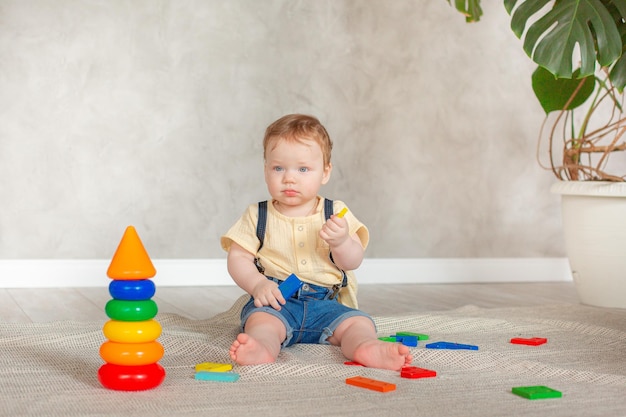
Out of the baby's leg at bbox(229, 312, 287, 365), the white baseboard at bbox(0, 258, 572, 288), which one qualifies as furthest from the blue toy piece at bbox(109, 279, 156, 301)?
the white baseboard at bbox(0, 258, 572, 288)

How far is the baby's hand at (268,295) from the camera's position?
5.14ft

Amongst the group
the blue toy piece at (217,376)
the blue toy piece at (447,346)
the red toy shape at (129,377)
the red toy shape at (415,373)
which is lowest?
the blue toy piece at (447,346)

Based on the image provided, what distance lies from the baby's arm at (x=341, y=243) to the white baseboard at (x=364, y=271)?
1.25m

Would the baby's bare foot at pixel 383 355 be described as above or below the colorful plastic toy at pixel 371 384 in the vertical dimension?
above

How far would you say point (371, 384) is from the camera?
4.17 feet

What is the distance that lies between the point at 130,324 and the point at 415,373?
496 millimetres

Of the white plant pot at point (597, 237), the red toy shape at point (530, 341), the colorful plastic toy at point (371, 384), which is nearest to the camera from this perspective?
the colorful plastic toy at point (371, 384)

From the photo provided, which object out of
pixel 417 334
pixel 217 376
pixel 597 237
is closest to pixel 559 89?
pixel 597 237

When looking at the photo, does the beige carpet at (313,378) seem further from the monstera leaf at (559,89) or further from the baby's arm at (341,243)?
the monstera leaf at (559,89)

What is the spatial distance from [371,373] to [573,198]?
1.39 metres

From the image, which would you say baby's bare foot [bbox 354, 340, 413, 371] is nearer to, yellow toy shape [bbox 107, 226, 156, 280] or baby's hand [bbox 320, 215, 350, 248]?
baby's hand [bbox 320, 215, 350, 248]

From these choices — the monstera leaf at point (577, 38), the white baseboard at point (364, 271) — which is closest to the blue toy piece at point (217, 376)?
the monstera leaf at point (577, 38)

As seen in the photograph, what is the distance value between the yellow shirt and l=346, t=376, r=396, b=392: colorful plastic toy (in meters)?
0.41

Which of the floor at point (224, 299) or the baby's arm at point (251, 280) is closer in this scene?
the baby's arm at point (251, 280)
